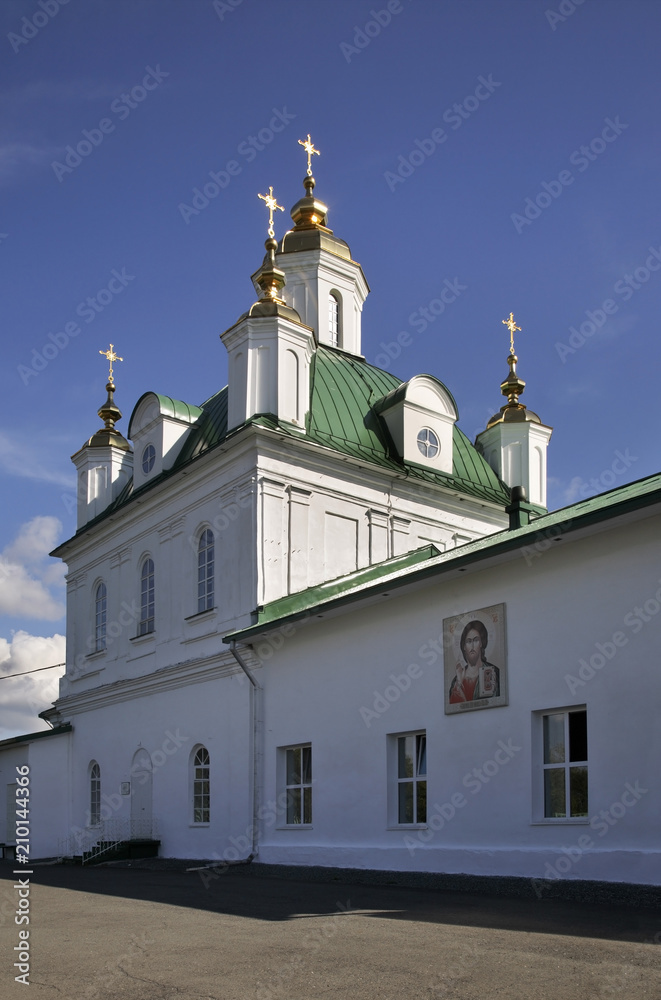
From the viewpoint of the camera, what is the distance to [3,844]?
98.3ft

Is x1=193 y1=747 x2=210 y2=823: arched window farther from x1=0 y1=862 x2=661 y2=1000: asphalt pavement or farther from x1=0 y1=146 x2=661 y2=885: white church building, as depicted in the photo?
x1=0 y1=862 x2=661 y2=1000: asphalt pavement

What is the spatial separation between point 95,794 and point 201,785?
6.45 meters

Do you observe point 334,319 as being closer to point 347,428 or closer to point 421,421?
point 421,421

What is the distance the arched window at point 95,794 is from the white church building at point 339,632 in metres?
0.17

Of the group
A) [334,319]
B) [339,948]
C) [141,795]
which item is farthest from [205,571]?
[339,948]

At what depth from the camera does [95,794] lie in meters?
25.9

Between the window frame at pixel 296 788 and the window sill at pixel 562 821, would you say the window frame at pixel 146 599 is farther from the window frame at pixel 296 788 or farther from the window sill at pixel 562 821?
the window sill at pixel 562 821

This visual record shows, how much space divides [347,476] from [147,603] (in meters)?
6.04

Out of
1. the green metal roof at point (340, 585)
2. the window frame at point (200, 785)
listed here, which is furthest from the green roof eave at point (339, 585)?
the window frame at point (200, 785)

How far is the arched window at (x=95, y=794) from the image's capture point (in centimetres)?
2554

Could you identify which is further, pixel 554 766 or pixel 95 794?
pixel 95 794

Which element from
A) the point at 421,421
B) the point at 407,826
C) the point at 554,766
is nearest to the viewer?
the point at 554,766

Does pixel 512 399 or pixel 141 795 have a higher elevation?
pixel 512 399

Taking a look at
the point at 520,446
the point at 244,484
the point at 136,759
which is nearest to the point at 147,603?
the point at 136,759
